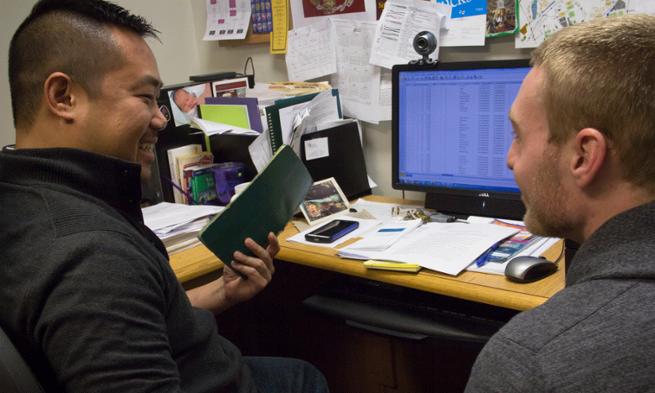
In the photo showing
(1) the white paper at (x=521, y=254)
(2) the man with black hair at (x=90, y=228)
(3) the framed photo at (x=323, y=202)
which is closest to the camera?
(2) the man with black hair at (x=90, y=228)

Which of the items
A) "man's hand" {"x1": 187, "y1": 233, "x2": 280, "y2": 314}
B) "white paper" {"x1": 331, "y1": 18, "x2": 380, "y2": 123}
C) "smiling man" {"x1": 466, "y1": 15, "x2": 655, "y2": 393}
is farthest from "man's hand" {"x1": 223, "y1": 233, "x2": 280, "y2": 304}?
"white paper" {"x1": 331, "y1": 18, "x2": 380, "y2": 123}

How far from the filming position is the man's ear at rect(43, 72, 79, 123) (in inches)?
41.1

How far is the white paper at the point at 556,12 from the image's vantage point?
5.10 ft

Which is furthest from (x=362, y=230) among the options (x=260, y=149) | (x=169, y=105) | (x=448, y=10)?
(x=169, y=105)

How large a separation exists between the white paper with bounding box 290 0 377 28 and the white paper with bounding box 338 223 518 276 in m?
0.80

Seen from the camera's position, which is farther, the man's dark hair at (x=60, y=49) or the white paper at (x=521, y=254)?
the white paper at (x=521, y=254)

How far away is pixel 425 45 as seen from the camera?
177cm

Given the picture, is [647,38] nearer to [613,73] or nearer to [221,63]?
[613,73]

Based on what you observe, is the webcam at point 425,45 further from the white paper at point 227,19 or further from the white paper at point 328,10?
the white paper at point 227,19

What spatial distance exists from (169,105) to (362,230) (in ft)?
2.76

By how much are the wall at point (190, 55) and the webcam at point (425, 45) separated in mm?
129

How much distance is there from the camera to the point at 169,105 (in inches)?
83.0

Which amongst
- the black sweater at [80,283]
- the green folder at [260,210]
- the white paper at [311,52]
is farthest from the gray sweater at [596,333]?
the white paper at [311,52]

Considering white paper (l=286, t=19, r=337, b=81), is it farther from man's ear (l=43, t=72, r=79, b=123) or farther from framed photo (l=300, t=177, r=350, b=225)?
man's ear (l=43, t=72, r=79, b=123)
